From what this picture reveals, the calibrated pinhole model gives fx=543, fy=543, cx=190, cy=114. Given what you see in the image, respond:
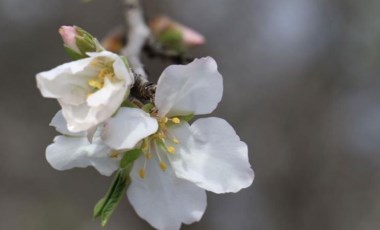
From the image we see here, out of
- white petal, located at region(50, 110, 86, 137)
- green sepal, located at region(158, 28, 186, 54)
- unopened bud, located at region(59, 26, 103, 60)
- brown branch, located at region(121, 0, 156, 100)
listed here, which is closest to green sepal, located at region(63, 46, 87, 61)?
unopened bud, located at region(59, 26, 103, 60)

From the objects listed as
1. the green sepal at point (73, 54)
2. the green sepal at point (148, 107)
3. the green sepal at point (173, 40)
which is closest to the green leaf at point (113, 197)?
the green sepal at point (148, 107)

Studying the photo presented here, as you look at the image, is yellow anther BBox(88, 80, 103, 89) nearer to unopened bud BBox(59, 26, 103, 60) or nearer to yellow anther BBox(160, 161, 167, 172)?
unopened bud BBox(59, 26, 103, 60)

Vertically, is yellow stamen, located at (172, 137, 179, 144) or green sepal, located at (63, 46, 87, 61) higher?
green sepal, located at (63, 46, 87, 61)

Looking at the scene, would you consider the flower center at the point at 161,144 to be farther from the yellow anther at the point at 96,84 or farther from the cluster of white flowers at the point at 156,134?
the yellow anther at the point at 96,84

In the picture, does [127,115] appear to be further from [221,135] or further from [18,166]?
[18,166]

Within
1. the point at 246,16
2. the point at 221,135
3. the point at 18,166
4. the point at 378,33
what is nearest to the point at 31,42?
the point at 18,166

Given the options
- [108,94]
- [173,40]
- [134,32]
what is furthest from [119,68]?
[173,40]
